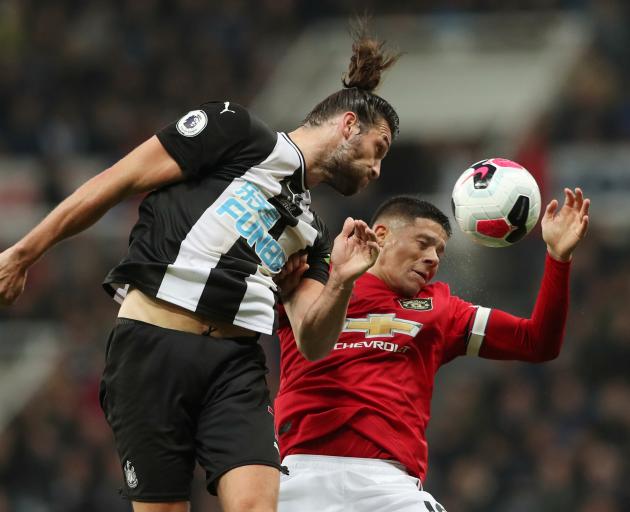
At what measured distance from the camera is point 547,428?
9.30 meters

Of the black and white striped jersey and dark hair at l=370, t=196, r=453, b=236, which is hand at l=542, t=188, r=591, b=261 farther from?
the black and white striped jersey

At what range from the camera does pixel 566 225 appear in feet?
15.5

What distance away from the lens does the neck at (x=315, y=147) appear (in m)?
4.53

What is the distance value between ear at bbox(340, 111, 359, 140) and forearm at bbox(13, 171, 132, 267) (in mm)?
892

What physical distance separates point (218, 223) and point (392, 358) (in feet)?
3.29

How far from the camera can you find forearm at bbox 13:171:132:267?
160 inches

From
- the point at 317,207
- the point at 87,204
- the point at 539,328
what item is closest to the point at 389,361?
the point at 539,328

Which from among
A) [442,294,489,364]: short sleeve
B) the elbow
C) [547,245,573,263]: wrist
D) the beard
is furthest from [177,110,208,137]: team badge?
the elbow

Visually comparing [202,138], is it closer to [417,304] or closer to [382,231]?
[382,231]

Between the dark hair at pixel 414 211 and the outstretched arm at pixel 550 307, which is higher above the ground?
the dark hair at pixel 414 211

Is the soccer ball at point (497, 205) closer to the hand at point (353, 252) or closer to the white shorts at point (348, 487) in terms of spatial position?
the hand at point (353, 252)

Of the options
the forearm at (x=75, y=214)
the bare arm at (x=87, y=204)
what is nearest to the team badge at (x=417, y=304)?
the bare arm at (x=87, y=204)

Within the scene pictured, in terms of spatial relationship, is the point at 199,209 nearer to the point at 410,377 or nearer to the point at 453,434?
the point at 410,377

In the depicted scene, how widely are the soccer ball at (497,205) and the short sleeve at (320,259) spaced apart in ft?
1.91
